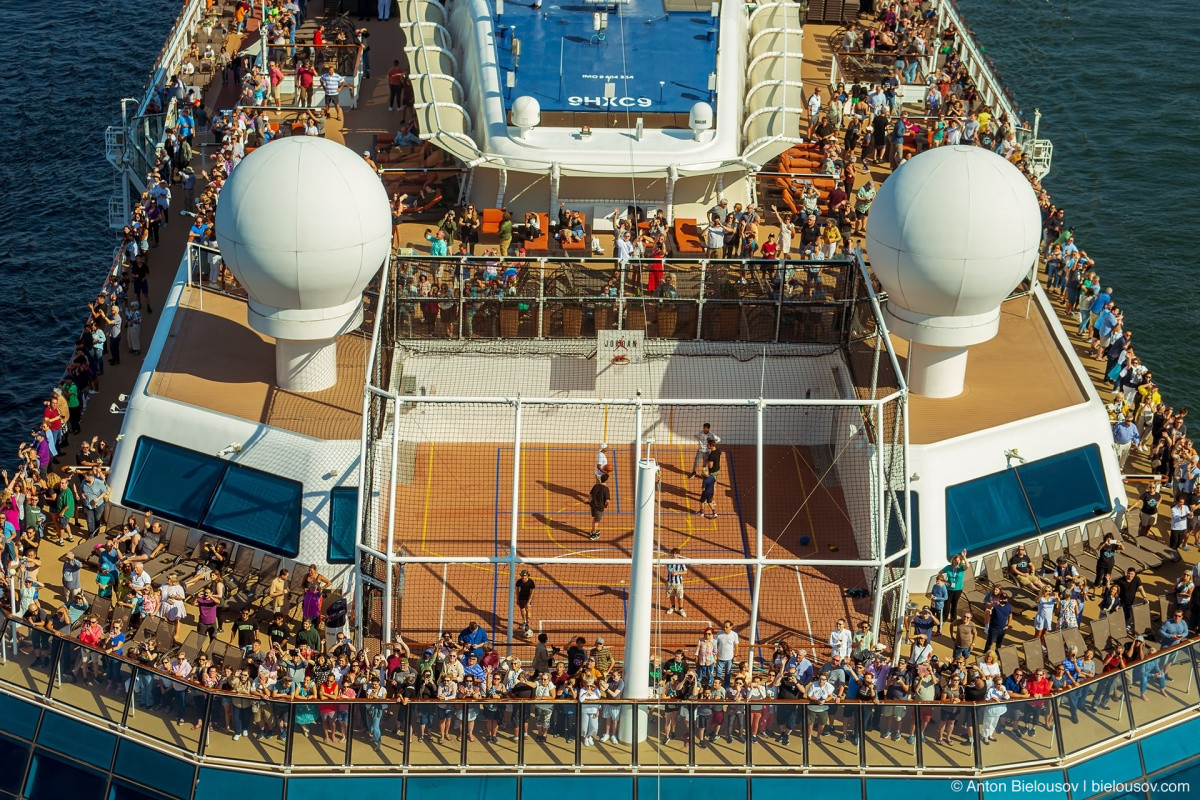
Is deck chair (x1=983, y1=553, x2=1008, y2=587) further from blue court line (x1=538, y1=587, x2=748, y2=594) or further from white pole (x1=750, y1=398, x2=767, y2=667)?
white pole (x1=750, y1=398, x2=767, y2=667)

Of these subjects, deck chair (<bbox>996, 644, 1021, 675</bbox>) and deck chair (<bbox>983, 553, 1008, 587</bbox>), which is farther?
deck chair (<bbox>983, 553, 1008, 587</bbox>)

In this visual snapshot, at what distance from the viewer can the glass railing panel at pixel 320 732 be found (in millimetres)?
31766

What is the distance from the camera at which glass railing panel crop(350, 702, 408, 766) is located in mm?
31750

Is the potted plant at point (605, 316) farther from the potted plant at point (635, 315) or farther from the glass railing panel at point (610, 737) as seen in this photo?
→ the glass railing panel at point (610, 737)

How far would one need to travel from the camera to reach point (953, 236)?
121ft

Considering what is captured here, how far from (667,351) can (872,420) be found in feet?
19.6

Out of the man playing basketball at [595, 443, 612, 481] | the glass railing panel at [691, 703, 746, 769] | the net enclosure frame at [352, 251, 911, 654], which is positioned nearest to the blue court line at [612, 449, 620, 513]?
the net enclosure frame at [352, 251, 911, 654]

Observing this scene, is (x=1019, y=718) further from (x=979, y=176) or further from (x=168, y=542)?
(x=168, y=542)

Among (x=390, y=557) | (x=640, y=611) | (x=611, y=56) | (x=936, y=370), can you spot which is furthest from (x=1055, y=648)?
(x=611, y=56)

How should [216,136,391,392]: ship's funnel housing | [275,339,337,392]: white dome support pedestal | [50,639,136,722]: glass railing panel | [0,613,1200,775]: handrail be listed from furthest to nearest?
[275,339,337,392]: white dome support pedestal
[216,136,391,392]: ship's funnel housing
[50,639,136,722]: glass railing panel
[0,613,1200,775]: handrail

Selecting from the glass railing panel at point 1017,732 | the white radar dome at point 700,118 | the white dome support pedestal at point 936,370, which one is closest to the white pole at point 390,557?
the glass railing panel at point 1017,732

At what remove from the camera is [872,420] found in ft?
121

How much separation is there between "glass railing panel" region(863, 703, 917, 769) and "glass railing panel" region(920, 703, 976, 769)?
27 centimetres

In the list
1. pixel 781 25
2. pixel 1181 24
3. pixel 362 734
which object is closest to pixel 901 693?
pixel 362 734
